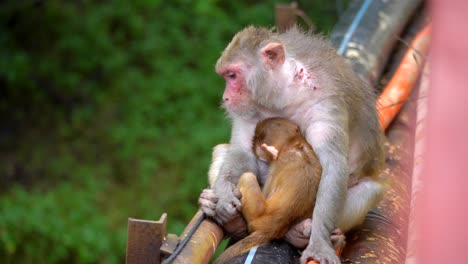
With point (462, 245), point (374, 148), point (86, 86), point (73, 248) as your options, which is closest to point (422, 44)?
point (374, 148)

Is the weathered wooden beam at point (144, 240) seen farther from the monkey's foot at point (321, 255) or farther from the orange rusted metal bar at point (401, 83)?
the orange rusted metal bar at point (401, 83)

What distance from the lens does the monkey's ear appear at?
389 centimetres

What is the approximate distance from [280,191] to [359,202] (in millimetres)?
518

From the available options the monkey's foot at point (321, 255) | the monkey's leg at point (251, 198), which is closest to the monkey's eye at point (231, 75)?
the monkey's leg at point (251, 198)

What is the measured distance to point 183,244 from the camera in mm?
3100

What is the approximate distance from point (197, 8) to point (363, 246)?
307 inches

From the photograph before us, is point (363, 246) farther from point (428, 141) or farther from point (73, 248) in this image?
point (73, 248)

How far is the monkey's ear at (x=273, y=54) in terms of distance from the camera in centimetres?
389

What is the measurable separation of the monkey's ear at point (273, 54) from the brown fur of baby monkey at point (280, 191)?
1.18 feet

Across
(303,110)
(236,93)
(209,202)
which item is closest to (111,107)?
(236,93)

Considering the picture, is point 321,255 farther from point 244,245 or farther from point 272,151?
point 272,151

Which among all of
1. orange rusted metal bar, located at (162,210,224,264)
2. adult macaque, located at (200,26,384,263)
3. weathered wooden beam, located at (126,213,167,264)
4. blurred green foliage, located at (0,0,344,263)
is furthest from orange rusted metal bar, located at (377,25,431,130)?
blurred green foliage, located at (0,0,344,263)

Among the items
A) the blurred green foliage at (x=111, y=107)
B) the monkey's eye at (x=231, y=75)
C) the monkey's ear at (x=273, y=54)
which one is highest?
the monkey's ear at (x=273, y=54)

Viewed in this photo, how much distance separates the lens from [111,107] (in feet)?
34.9
